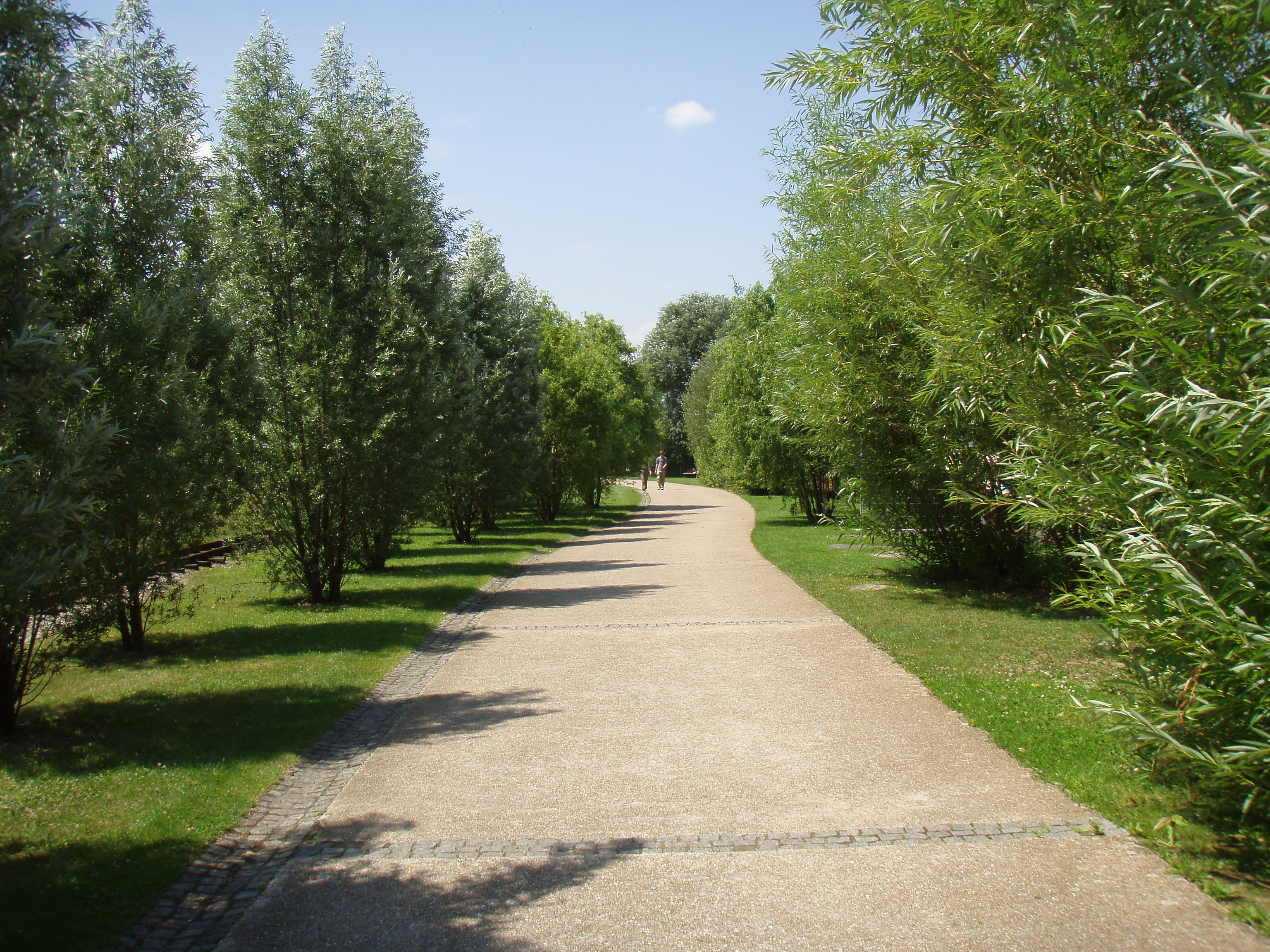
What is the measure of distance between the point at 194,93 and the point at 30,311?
5.67 m

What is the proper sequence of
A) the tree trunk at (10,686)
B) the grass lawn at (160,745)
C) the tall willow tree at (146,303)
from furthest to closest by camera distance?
1. the tall willow tree at (146,303)
2. the tree trunk at (10,686)
3. the grass lawn at (160,745)

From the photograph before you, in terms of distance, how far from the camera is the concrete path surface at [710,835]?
3.81 metres

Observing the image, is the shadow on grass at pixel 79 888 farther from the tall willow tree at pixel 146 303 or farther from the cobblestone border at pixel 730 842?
the tall willow tree at pixel 146 303

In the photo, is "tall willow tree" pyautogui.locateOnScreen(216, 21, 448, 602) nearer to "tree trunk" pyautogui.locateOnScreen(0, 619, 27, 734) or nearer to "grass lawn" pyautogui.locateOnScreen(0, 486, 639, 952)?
"grass lawn" pyautogui.locateOnScreen(0, 486, 639, 952)

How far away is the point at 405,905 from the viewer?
162 inches

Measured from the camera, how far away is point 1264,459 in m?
3.86

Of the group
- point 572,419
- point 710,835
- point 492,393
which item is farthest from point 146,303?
point 572,419

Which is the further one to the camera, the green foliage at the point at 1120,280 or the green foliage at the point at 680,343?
the green foliage at the point at 680,343

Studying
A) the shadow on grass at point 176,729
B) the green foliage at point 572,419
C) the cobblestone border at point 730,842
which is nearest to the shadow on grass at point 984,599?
the cobblestone border at point 730,842

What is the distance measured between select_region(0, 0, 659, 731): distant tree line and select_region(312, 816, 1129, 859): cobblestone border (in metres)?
2.21

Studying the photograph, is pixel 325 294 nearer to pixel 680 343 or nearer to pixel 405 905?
pixel 405 905

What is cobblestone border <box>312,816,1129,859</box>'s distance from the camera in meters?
4.63

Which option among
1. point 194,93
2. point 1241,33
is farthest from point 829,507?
point 1241,33

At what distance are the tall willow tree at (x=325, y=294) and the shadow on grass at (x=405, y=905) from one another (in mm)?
8891
